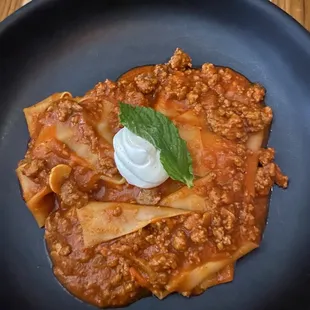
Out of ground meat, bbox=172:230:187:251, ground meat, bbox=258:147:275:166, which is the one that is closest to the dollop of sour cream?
ground meat, bbox=172:230:187:251

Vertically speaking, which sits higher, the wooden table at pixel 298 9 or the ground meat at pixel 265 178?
the wooden table at pixel 298 9

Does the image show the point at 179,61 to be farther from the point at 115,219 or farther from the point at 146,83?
the point at 115,219

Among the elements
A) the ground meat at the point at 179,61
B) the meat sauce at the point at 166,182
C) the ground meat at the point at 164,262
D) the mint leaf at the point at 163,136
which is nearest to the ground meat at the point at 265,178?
the meat sauce at the point at 166,182

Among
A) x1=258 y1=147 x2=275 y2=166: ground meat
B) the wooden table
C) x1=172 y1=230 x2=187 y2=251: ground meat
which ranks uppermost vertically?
the wooden table

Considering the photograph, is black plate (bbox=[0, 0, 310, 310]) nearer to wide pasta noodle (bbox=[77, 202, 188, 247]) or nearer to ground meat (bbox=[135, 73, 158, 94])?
ground meat (bbox=[135, 73, 158, 94])

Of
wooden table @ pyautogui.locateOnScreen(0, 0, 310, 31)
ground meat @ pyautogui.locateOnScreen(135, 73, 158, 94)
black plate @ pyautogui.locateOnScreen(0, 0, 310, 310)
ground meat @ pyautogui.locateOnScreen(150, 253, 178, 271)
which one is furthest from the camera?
wooden table @ pyautogui.locateOnScreen(0, 0, 310, 31)

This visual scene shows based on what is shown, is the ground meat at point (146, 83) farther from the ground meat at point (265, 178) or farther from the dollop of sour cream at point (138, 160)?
the ground meat at point (265, 178)

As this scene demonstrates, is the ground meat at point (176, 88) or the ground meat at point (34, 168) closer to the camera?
the ground meat at point (34, 168)

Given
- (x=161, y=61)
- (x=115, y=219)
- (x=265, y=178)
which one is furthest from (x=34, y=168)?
(x=265, y=178)
